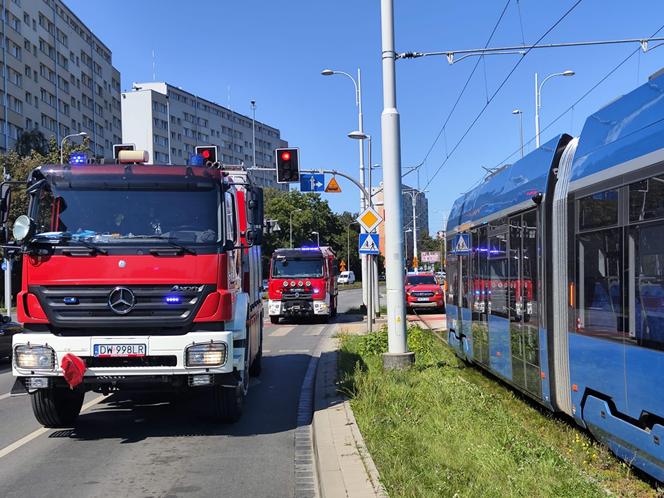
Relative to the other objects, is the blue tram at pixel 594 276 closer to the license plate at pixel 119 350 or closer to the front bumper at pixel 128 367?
the front bumper at pixel 128 367

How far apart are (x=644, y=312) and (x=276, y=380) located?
772 centimetres

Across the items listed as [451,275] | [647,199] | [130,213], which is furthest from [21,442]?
[451,275]

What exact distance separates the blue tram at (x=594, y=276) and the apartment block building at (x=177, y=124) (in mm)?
80366

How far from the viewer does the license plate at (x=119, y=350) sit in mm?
6574

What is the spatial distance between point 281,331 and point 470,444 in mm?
17162

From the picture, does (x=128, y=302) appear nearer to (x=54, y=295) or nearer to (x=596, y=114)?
(x=54, y=295)

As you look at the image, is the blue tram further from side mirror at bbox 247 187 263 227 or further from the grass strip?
side mirror at bbox 247 187 263 227

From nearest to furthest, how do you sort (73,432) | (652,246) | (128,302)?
(652,246) → (128,302) → (73,432)

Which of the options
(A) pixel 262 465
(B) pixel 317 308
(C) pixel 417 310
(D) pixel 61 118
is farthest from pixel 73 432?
(D) pixel 61 118

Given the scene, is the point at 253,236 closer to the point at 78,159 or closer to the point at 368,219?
the point at 78,159

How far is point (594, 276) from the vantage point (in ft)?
17.5

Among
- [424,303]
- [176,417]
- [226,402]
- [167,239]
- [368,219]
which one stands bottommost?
[176,417]

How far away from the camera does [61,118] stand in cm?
7056

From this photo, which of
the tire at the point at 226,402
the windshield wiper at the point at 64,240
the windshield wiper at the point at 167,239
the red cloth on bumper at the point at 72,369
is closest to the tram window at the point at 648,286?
the windshield wiper at the point at 167,239
